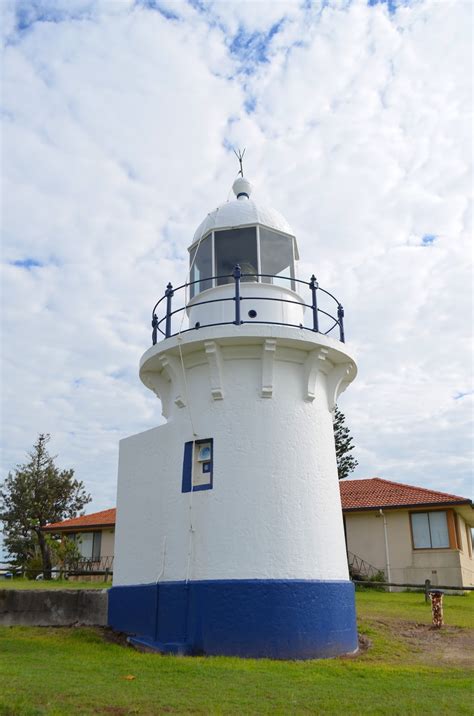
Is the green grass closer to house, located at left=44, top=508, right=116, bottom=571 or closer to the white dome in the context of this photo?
house, located at left=44, top=508, right=116, bottom=571

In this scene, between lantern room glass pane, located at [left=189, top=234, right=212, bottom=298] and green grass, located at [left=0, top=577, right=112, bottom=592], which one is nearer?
lantern room glass pane, located at [left=189, top=234, right=212, bottom=298]

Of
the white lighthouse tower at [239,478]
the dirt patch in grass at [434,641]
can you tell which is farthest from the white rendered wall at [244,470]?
the dirt patch in grass at [434,641]

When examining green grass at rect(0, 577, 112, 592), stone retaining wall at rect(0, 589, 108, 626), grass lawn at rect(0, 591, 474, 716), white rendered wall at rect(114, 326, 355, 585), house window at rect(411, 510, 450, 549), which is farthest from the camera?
house window at rect(411, 510, 450, 549)

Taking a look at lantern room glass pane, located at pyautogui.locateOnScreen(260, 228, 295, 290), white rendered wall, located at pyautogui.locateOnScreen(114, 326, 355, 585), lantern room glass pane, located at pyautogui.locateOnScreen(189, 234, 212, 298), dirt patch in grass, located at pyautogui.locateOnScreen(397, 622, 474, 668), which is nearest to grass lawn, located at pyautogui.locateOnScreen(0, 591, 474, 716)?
dirt patch in grass, located at pyautogui.locateOnScreen(397, 622, 474, 668)

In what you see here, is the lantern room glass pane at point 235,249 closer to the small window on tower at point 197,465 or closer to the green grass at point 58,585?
the small window on tower at point 197,465

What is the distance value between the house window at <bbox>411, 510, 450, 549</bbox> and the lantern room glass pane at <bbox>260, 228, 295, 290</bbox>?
15936mm

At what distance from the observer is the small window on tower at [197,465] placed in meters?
11.6

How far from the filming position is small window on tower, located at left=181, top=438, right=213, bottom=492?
38.2ft

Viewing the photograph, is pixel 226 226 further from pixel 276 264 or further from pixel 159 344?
pixel 159 344

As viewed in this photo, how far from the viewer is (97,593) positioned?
12602 mm

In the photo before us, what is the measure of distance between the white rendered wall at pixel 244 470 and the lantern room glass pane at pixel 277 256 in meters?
2.01

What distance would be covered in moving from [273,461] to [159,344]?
3192 millimetres

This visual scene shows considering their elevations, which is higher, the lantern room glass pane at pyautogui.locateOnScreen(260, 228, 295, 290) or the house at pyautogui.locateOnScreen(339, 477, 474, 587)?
the lantern room glass pane at pyautogui.locateOnScreen(260, 228, 295, 290)

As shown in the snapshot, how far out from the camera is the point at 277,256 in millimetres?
13734
